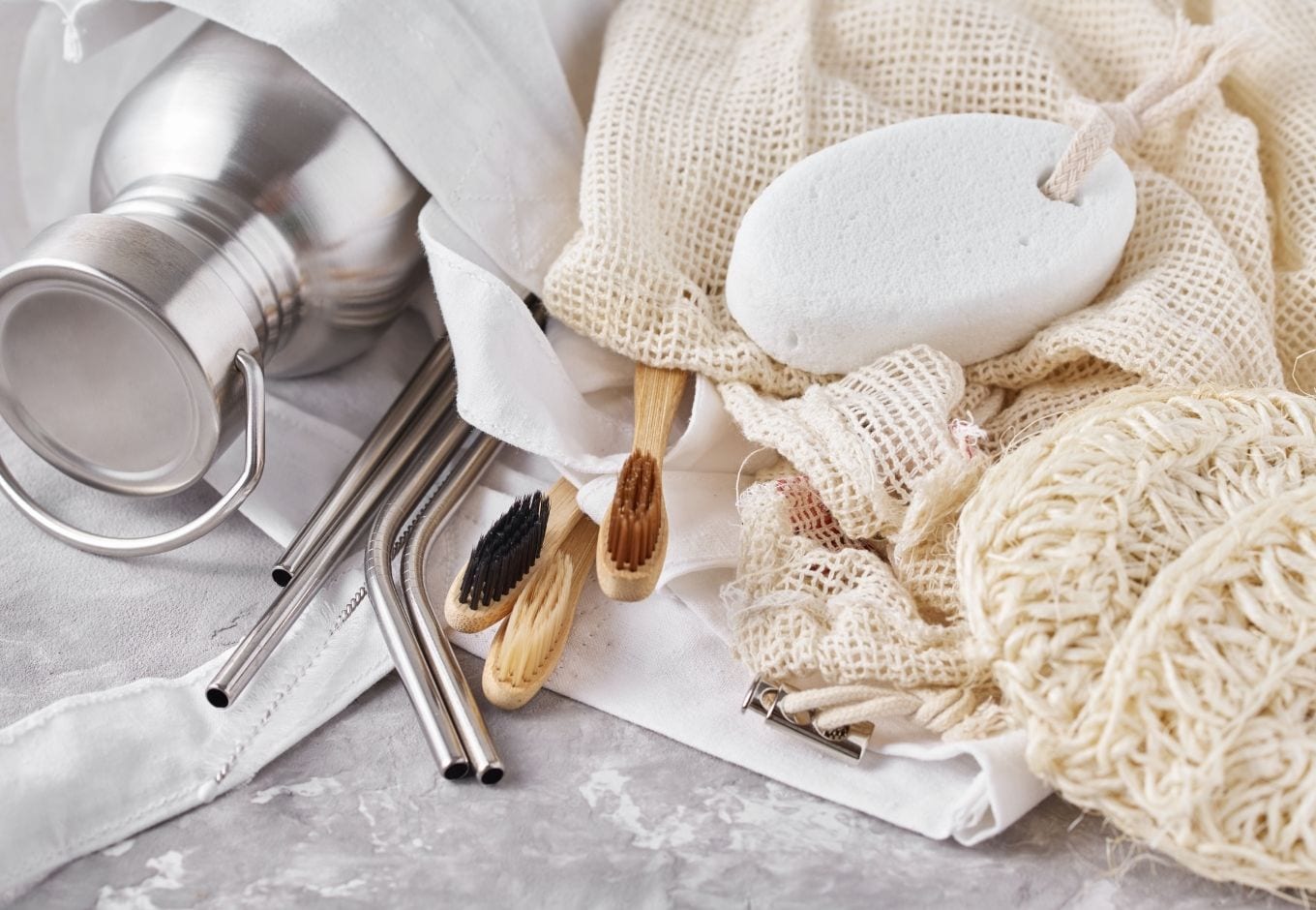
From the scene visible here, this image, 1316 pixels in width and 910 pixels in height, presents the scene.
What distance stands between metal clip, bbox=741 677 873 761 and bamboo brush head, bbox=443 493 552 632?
0.14 metres

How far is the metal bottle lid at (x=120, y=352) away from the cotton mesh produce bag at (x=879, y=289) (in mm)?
197

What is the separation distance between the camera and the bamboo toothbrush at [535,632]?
0.60 m

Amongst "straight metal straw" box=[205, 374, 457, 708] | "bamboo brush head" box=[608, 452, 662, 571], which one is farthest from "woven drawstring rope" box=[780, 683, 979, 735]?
"straight metal straw" box=[205, 374, 457, 708]

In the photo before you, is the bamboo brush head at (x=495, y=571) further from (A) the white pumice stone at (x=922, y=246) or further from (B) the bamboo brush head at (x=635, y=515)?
(A) the white pumice stone at (x=922, y=246)

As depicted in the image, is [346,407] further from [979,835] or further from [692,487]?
[979,835]

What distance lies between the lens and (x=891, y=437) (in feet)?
2.04

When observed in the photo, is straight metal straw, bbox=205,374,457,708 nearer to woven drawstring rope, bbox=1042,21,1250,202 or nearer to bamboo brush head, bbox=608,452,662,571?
bamboo brush head, bbox=608,452,662,571

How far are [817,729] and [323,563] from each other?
288 mm

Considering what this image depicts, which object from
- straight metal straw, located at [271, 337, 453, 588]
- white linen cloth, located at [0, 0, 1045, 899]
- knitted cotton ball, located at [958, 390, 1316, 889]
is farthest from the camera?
straight metal straw, located at [271, 337, 453, 588]

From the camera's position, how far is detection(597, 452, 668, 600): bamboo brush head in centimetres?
58

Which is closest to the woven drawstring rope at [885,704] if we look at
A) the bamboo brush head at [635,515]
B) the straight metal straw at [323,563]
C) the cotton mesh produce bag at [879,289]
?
the cotton mesh produce bag at [879,289]

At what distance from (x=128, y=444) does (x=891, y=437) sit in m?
0.44

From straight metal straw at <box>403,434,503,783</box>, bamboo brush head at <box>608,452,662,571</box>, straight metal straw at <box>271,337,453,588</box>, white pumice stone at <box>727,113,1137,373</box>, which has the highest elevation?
white pumice stone at <box>727,113,1137,373</box>

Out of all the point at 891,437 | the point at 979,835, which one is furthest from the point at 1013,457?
the point at 979,835
